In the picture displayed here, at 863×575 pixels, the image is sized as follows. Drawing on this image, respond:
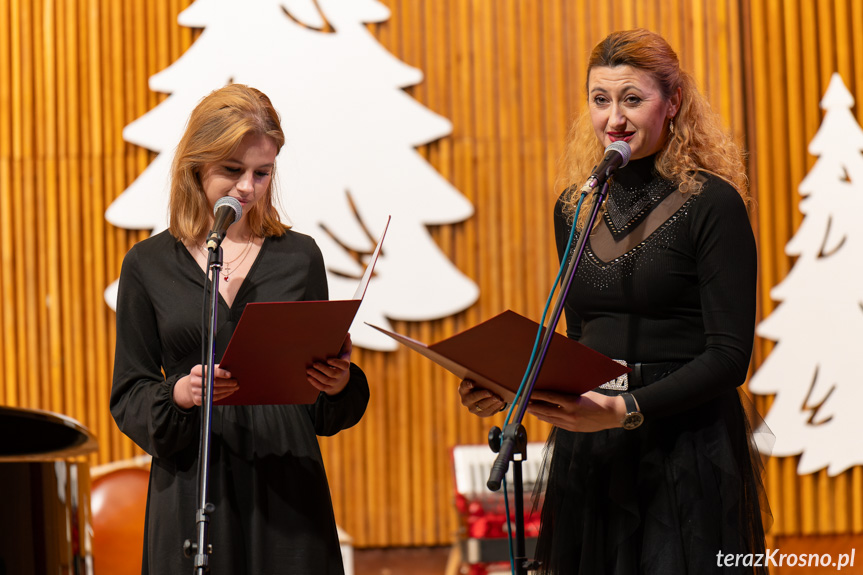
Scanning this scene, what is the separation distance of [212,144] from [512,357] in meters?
0.98

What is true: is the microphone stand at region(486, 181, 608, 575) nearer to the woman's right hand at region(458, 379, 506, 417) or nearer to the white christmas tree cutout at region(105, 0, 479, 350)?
the woman's right hand at region(458, 379, 506, 417)

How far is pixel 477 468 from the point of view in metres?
4.23

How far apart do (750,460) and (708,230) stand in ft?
1.70

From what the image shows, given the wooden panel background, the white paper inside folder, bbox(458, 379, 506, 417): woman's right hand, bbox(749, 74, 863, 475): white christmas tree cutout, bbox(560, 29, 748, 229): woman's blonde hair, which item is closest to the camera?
bbox(458, 379, 506, 417): woman's right hand

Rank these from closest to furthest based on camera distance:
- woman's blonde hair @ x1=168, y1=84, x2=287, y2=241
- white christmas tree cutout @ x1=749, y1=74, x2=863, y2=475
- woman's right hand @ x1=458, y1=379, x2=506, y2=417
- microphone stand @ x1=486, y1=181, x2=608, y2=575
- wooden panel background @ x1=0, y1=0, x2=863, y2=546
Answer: microphone stand @ x1=486, y1=181, x2=608, y2=575
woman's right hand @ x1=458, y1=379, x2=506, y2=417
woman's blonde hair @ x1=168, y1=84, x2=287, y2=241
white christmas tree cutout @ x1=749, y1=74, x2=863, y2=475
wooden panel background @ x1=0, y1=0, x2=863, y2=546

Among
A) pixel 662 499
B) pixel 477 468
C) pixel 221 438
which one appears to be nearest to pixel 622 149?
pixel 662 499

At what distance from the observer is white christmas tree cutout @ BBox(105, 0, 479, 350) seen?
4.49 meters

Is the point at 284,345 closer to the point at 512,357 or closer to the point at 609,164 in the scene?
the point at 512,357

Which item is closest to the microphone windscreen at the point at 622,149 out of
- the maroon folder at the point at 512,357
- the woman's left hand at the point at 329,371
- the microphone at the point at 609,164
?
the microphone at the point at 609,164

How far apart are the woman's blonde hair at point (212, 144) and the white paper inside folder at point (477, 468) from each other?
83.4 inches

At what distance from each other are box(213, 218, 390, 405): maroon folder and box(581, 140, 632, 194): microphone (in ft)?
1.38

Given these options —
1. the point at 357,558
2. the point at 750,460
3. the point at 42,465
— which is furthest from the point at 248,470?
the point at 357,558

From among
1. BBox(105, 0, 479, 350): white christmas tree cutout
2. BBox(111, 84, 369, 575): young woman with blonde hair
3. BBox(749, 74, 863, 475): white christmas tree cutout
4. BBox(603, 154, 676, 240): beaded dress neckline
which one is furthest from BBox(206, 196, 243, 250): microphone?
BBox(749, 74, 863, 475): white christmas tree cutout

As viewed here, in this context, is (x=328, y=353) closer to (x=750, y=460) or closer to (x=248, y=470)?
(x=248, y=470)
